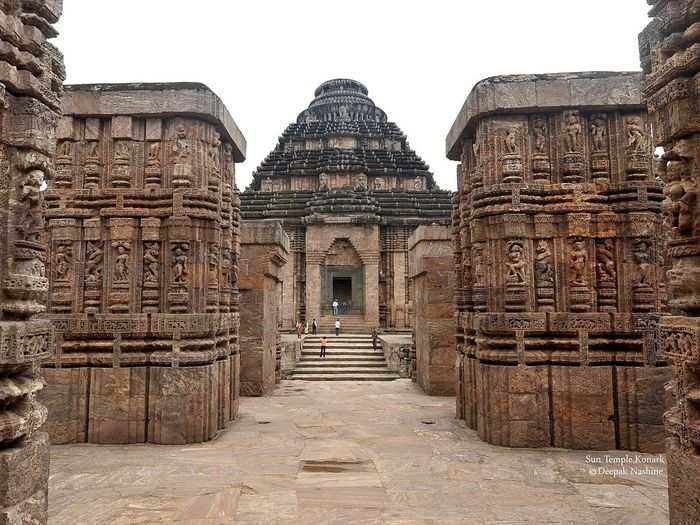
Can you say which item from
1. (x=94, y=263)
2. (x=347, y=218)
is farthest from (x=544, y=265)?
(x=347, y=218)

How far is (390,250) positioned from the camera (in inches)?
1022

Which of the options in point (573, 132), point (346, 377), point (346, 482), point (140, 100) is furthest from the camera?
point (346, 377)

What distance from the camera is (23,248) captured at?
12.8 feet

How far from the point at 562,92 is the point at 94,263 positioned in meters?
7.54

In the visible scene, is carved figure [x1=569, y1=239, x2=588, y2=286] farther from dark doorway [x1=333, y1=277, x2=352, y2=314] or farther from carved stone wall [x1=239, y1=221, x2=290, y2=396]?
dark doorway [x1=333, y1=277, x2=352, y2=314]

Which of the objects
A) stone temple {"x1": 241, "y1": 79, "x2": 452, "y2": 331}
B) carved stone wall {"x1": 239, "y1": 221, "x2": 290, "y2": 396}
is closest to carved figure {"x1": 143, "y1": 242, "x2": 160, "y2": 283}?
carved stone wall {"x1": 239, "y1": 221, "x2": 290, "y2": 396}

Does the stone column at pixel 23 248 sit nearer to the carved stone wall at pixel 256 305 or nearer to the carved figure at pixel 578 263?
the carved figure at pixel 578 263

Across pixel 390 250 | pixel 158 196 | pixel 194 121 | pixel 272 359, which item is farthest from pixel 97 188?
pixel 390 250

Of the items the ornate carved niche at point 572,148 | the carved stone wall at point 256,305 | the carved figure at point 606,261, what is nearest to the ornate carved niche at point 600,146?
the ornate carved niche at point 572,148

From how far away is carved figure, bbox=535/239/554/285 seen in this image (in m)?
7.66

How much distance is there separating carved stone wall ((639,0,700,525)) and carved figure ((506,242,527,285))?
351 cm

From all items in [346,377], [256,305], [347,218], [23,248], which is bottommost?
[346,377]

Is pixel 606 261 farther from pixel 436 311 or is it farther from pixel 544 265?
pixel 436 311

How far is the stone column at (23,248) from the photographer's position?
365 cm
